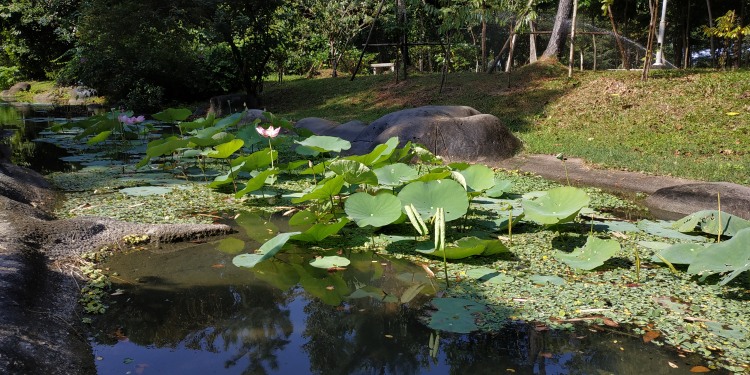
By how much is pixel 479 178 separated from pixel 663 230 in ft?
4.02

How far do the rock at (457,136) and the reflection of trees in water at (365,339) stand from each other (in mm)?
4221

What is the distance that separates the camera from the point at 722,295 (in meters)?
2.20

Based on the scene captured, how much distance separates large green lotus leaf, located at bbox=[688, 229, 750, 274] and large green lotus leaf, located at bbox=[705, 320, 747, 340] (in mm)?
286

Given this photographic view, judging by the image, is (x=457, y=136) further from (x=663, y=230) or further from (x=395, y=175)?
(x=663, y=230)

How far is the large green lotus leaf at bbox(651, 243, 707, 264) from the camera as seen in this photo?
2363 millimetres

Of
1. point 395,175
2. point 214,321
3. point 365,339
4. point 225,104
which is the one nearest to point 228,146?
point 395,175

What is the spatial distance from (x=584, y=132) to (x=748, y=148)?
2024 mm

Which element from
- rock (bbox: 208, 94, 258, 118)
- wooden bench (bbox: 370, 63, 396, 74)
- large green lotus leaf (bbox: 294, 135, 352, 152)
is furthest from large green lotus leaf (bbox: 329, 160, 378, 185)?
wooden bench (bbox: 370, 63, 396, 74)

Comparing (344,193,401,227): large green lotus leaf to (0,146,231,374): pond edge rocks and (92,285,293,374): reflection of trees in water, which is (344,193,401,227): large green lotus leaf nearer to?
(92,285,293,374): reflection of trees in water

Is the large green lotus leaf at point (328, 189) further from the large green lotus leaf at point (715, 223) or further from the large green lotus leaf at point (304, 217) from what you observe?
the large green lotus leaf at point (715, 223)

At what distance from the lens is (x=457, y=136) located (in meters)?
6.22

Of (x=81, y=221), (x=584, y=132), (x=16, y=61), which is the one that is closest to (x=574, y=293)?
(x=81, y=221)

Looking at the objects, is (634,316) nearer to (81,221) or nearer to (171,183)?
(81,221)

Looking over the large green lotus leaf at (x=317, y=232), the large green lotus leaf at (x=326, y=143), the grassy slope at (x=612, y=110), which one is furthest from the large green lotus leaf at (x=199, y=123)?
the grassy slope at (x=612, y=110)
